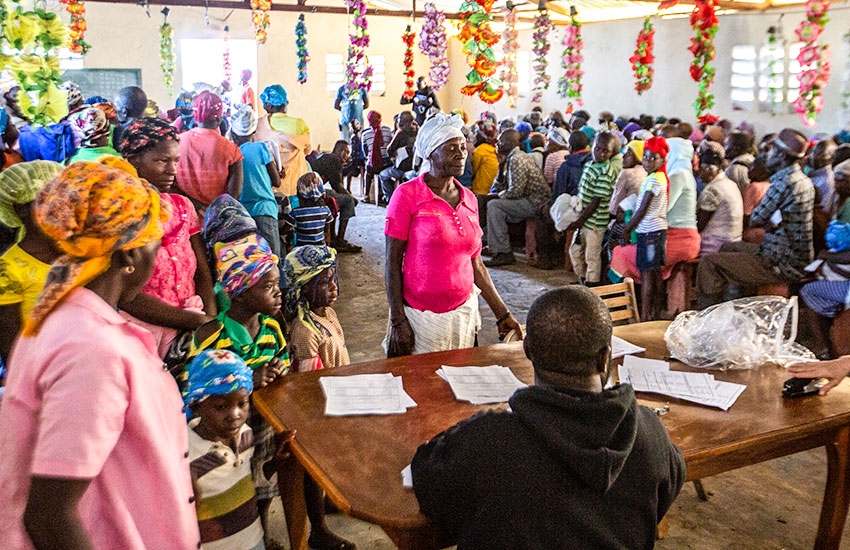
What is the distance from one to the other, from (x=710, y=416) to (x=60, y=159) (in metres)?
4.21

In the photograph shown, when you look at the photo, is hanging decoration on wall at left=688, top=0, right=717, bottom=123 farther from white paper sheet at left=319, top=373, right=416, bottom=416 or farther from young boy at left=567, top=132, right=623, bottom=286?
white paper sheet at left=319, top=373, right=416, bottom=416

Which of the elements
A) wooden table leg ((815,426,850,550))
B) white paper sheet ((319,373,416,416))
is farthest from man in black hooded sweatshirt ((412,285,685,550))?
wooden table leg ((815,426,850,550))

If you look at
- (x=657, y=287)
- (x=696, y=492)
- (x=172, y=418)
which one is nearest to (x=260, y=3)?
(x=657, y=287)

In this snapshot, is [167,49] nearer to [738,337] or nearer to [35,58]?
[35,58]

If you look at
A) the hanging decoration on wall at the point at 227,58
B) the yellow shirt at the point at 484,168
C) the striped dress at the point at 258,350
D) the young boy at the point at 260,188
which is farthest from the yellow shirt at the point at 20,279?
the hanging decoration on wall at the point at 227,58

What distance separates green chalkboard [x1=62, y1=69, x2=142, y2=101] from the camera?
50.7 feet

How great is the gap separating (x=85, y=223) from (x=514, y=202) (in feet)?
22.1

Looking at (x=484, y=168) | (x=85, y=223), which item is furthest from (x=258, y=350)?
(x=484, y=168)

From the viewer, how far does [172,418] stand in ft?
4.75

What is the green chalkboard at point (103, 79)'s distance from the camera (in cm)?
1544

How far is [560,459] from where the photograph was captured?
1410 mm

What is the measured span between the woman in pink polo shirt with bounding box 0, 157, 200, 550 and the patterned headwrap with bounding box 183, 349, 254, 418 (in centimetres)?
62

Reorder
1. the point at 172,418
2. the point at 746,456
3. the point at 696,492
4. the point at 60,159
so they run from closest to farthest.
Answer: the point at 172,418, the point at 746,456, the point at 696,492, the point at 60,159

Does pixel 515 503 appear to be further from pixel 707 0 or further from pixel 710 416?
pixel 707 0
